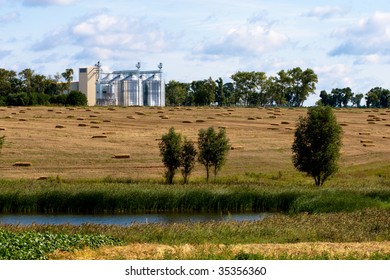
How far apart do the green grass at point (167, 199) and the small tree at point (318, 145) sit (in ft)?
33.9

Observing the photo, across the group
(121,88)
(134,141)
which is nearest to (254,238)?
(134,141)

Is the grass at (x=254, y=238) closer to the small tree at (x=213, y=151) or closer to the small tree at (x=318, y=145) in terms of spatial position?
the small tree at (x=318, y=145)

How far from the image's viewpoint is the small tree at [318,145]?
210 feet

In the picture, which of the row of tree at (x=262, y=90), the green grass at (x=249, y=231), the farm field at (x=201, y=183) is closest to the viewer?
the farm field at (x=201, y=183)

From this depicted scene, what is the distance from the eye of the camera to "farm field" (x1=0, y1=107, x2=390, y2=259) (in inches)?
1033

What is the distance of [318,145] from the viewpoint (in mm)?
64938

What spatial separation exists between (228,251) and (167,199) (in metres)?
28.6

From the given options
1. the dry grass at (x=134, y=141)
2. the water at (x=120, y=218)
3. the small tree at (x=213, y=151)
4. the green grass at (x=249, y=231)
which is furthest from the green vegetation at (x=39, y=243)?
the dry grass at (x=134, y=141)

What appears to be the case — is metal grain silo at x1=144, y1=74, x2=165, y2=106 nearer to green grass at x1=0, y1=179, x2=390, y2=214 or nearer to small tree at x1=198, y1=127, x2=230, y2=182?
small tree at x1=198, y1=127, x2=230, y2=182

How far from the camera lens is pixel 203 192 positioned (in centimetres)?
5228

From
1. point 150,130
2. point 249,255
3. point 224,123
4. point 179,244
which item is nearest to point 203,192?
point 179,244

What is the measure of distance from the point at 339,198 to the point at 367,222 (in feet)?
52.7

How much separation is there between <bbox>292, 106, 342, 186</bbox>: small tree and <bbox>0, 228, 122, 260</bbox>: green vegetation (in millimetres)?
38626

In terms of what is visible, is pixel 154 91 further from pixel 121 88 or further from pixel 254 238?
pixel 254 238
